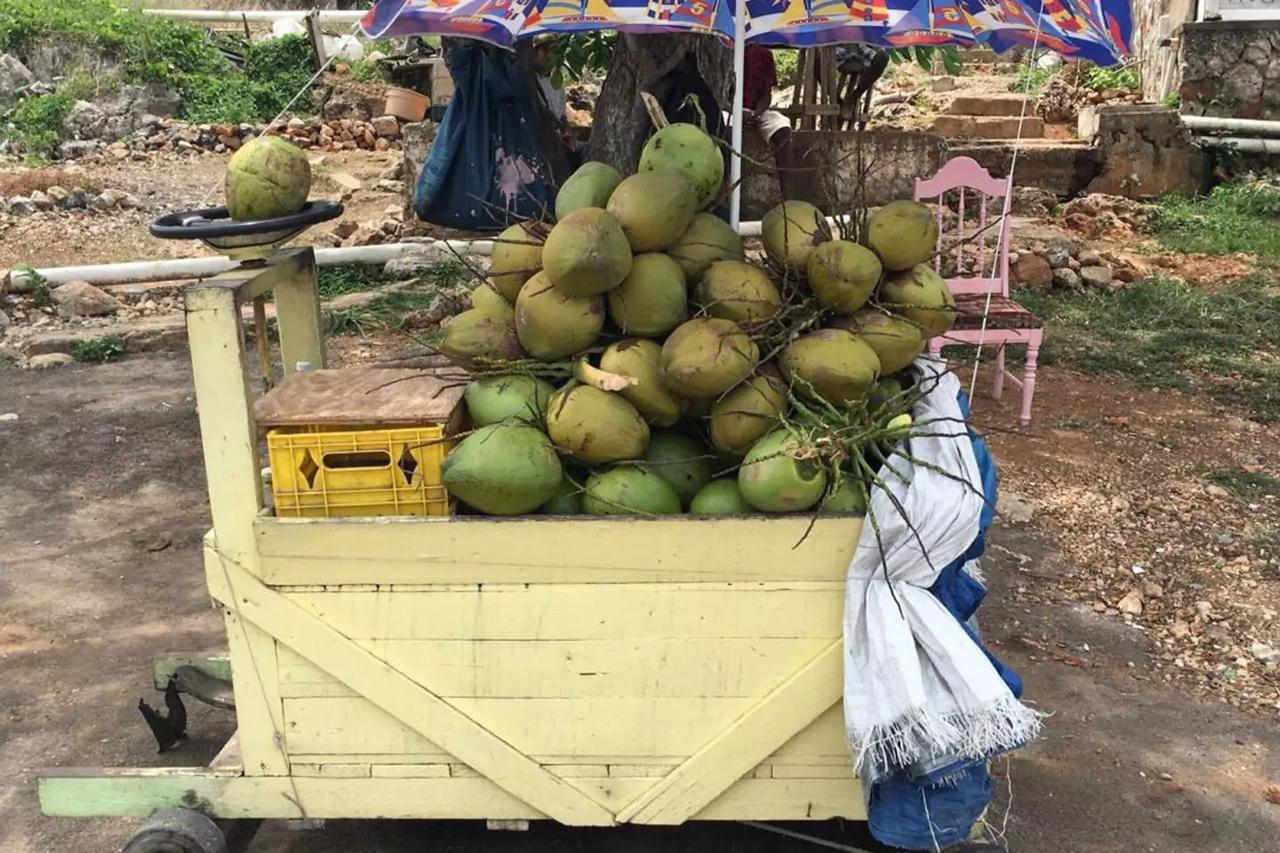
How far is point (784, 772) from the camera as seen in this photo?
2.18m

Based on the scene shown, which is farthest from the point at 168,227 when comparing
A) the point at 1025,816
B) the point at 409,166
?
the point at 409,166

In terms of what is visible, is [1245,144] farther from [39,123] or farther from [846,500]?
[39,123]

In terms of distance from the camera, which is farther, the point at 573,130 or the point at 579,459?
the point at 573,130

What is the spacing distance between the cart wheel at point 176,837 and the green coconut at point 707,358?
1315mm

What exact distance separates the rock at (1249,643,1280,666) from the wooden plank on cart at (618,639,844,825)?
2043 millimetres

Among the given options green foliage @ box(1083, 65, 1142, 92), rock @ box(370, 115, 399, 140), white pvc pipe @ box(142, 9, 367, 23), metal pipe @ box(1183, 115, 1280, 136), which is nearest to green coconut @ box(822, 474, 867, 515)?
metal pipe @ box(1183, 115, 1280, 136)

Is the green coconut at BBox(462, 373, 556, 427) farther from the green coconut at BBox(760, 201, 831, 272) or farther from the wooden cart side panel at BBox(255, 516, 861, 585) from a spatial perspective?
the green coconut at BBox(760, 201, 831, 272)

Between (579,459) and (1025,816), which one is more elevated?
(579,459)

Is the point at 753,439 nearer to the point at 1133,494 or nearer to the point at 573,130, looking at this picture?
the point at 1133,494

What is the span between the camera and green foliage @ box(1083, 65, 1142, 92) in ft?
38.6

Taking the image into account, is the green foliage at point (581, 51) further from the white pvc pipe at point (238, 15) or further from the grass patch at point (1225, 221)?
the white pvc pipe at point (238, 15)

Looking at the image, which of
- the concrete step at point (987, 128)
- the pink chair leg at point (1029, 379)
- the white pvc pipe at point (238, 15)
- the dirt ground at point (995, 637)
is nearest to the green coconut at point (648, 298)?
the dirt ground at point (995, 637)

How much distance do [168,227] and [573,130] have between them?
5124 mm

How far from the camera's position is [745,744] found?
2.14 meters
